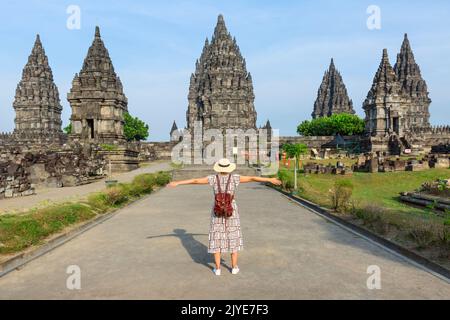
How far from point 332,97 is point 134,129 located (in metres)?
46.9

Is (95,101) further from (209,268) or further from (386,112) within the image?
(386,112)

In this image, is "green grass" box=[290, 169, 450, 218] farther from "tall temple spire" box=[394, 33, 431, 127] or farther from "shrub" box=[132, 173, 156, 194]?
"tall temple spire" box=[394, 33, 431, 127]

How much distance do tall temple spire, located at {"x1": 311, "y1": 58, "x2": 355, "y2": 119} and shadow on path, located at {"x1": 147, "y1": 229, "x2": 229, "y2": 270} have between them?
8003cm

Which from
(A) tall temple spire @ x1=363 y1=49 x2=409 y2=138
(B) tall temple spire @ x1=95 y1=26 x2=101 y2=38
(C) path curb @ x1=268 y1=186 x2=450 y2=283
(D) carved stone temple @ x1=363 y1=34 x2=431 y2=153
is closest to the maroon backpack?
(C) path curb @ x1=268 y1=186 x2=450 y2=283

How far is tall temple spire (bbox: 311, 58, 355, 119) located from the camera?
83.2 m

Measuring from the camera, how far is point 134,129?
3031 inches

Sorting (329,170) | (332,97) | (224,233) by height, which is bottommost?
(329,170)

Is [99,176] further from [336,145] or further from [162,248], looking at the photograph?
[336,145]

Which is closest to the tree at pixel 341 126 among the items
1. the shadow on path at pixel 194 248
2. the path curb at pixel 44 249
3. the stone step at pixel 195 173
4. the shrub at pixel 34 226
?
the stone step at pixel 195 173

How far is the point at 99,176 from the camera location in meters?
26.4

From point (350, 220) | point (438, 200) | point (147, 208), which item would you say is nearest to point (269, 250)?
point (350, 220)

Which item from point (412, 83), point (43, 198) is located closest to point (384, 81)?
point (412, 83)

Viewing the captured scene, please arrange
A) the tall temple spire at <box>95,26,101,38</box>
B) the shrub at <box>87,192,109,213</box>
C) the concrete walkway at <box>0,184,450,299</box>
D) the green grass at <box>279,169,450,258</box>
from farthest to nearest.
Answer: the tall temple spire at <box>95,26,101,38</box> < the shrub at <box>87,192,109,213</box> < the green grass at <box>279,169,450,258</box> < the concrete walkway at <box>0,184,450,299</box>
